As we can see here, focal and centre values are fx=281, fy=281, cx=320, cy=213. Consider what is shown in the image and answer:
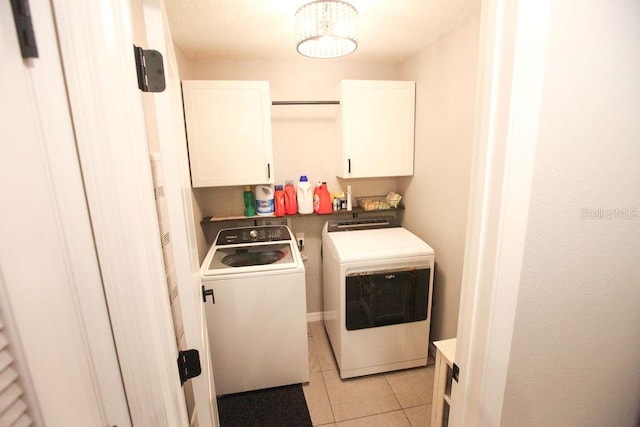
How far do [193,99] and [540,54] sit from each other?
1.96 m

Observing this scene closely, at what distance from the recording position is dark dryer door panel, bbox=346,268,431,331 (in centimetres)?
193

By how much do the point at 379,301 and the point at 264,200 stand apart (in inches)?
46.8

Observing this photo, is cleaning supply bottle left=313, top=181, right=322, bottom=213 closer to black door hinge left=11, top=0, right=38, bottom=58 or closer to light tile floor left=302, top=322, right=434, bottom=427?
light tile floor left=302, top=322, right=434, bottom=427

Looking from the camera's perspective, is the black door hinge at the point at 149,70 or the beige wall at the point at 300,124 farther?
the beige wall at the point at 300,124

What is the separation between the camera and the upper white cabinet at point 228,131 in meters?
1.97

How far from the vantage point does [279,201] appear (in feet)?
7.66

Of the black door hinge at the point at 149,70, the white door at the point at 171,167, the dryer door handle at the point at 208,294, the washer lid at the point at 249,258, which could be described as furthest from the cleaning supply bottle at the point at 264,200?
the black door hinge at the point at 149,70

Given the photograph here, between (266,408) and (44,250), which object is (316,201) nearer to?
(266,408)

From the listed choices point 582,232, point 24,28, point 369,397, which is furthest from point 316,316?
point 24,28

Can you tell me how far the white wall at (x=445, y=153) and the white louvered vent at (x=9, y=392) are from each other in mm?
1933

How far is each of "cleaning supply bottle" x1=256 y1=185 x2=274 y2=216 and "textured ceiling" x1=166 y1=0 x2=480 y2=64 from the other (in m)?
1.02

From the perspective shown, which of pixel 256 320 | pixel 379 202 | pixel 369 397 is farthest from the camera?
pixel 379 202

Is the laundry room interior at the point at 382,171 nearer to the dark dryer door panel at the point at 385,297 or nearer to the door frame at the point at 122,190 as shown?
the dark dryer door panel at the point at 385,297

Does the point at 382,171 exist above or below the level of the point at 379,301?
above
